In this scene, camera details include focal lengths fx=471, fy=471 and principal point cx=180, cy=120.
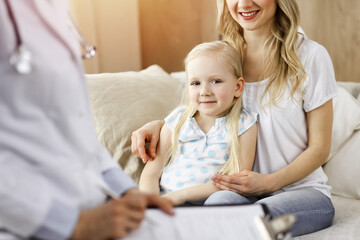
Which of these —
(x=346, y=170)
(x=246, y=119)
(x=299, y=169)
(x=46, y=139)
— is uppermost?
(x=46, y=139)

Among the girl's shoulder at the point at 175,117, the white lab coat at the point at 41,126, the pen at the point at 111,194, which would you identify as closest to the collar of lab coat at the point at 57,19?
the white lab coat at the point at 41,126

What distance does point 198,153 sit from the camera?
1321 mm

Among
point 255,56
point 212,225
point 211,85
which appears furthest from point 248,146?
point 212,225

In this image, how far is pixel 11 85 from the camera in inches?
24.5

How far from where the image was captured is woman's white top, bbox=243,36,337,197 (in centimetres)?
132

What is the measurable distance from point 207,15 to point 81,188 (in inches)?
79.7

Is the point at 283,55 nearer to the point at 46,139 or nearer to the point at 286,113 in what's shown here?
the point at 286,113

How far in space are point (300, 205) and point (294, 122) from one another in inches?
9.5

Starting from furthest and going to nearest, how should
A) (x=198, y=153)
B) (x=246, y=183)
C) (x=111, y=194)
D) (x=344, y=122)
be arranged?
(x=344, y=122)
(x=198, y=153)
(x=246, y=183)
(x=111, y=194)

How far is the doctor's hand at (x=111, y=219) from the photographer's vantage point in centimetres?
65

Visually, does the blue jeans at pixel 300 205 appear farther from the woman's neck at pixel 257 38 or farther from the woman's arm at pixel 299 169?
the woman's neck at pixel 257 38

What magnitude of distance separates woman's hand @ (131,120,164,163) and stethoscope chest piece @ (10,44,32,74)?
0.76 m

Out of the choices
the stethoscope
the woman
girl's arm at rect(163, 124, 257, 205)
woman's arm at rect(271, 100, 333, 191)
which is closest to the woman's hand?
the woman

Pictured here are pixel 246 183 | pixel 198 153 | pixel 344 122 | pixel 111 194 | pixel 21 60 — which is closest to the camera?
pixel 21 60
